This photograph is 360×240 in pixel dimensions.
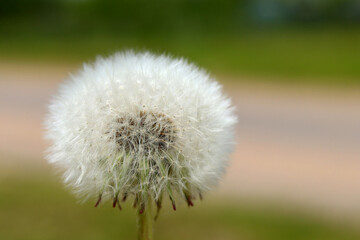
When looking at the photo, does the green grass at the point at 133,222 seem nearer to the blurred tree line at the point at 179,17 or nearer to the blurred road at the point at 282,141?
the blurred road at the point at 282,141

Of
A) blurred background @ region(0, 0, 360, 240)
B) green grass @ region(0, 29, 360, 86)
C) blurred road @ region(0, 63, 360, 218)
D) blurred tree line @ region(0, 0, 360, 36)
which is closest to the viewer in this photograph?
blurred background @ region(0, 0, 360, 240)

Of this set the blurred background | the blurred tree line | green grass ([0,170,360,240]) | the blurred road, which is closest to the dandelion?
the blurred background

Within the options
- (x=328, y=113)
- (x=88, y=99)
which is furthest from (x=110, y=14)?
(x=88, y=99)

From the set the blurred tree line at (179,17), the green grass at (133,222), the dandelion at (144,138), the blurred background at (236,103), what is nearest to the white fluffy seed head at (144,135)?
the dandelion at (144,138)

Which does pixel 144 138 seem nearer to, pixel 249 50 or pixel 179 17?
pixel 249 50

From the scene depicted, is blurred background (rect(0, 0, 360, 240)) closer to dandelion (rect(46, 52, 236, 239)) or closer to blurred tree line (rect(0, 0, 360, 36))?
blurred tree line (rect(0, 0, 360, 36))
